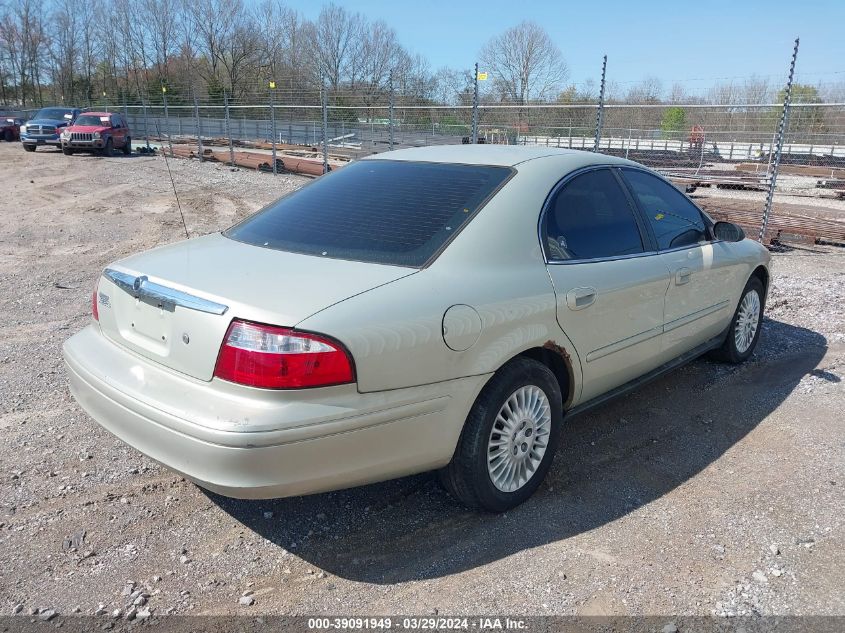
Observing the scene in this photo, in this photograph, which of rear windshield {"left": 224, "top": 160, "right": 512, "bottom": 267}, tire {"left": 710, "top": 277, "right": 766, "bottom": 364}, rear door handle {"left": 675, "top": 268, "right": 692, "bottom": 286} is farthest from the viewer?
tire {"left": 710, "top": 277, "right": 766, "bottom": 364}

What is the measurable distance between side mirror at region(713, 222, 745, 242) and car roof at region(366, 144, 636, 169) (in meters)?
1.00

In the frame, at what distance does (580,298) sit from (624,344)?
56 centimetres

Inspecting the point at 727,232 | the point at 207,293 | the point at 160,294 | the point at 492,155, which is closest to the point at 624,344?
the point at 492,155

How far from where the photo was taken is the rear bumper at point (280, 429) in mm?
2412

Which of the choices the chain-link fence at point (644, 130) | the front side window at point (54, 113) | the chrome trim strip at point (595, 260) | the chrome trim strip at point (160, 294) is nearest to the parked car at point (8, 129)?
the front side window at point (54, 113)

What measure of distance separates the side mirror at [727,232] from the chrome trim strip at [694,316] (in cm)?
43

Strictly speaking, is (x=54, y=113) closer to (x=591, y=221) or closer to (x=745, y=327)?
(x=745, y=327)

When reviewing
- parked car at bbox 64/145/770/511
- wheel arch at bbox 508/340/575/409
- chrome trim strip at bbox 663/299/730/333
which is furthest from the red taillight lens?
chrome trim strip at bbox 663/299/730/333

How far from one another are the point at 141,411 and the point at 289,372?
2.34 ft

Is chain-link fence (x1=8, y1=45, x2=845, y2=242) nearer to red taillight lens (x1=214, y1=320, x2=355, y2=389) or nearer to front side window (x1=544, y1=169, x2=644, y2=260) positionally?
front side window (x1=544, y1=169, x2=644, y2=260)

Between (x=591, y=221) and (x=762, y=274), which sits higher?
(x=591, y=221)

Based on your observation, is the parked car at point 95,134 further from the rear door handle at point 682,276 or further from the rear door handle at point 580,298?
the rear door handle at point 580,298

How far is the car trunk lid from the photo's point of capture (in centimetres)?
253

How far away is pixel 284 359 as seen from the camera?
7.93ft
